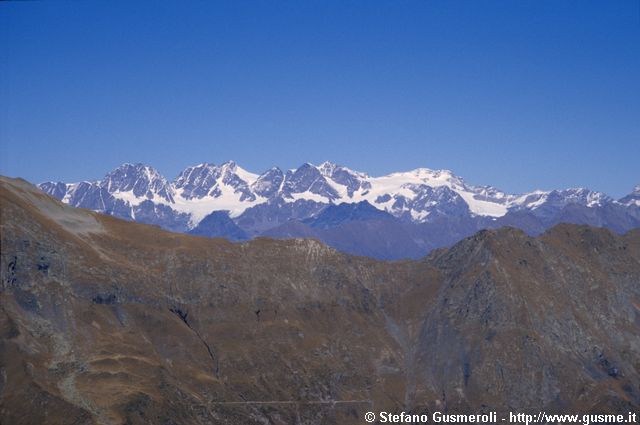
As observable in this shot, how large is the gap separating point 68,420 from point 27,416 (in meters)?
8.47

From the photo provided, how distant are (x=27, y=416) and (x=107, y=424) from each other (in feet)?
54.9

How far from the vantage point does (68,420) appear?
196500mm

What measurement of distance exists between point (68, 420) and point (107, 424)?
838 centimetres

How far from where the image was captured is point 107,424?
655 feet

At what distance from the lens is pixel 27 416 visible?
195 meters
